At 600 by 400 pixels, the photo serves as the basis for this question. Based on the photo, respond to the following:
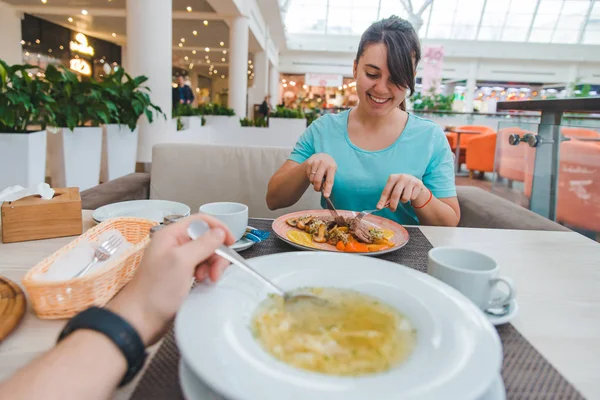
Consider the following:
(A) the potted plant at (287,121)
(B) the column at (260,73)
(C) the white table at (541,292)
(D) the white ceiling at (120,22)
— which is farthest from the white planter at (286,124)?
(B) the column at (260,73)

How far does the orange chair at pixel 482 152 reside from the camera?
23.4ft

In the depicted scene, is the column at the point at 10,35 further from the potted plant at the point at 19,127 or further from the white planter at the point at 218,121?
the potted plant at the point at 19,127

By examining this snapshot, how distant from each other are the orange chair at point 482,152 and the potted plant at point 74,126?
234 inches

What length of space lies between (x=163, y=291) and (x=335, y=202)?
129 cm

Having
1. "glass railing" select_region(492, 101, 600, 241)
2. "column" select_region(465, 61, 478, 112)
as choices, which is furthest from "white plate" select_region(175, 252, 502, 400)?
"column" select_region(465, 61, 478, 112)

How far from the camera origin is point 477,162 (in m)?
7.46

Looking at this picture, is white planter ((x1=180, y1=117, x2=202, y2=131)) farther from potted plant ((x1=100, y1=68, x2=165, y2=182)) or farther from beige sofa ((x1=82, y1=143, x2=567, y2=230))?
beige sofa ((x1=82, y1=143, x2=567, y2=230))

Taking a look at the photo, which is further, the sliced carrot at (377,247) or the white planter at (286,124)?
the white planter at (286,124)

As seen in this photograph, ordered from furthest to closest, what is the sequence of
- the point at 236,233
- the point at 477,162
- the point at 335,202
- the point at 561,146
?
the point at 477,162
the point at 561,146
the point at 335,202
the point at 236,233

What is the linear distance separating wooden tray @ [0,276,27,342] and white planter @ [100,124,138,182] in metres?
3.73

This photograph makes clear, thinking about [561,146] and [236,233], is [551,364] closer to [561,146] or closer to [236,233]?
[236,233]

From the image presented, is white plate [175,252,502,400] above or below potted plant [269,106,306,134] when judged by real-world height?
below

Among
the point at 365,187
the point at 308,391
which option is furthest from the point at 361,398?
the point at 365,187

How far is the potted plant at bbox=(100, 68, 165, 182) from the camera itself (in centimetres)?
398
